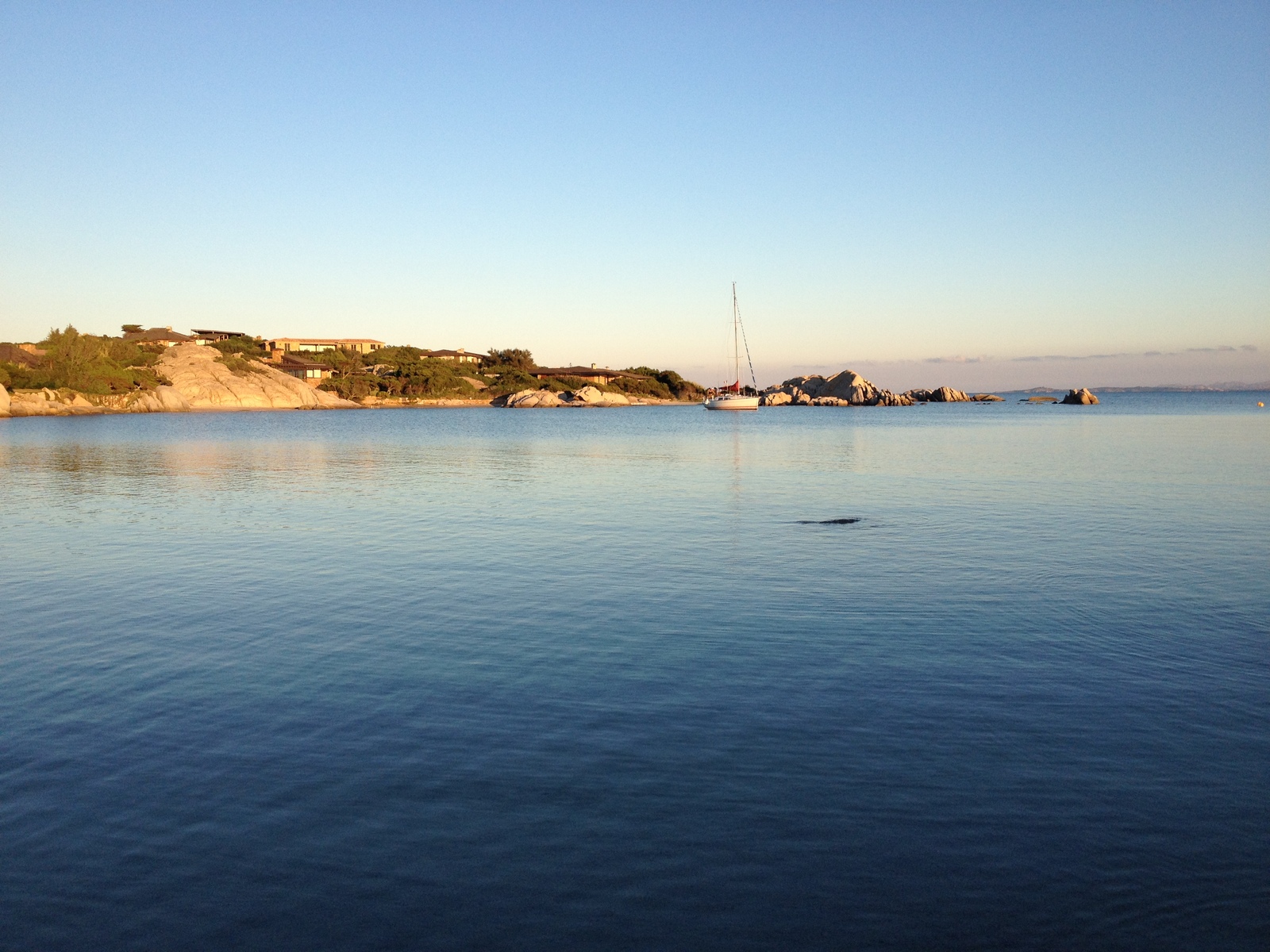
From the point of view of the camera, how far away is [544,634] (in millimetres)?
13258

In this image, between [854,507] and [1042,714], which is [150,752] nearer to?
[1042,714]

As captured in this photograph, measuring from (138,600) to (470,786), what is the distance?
34.8 feet

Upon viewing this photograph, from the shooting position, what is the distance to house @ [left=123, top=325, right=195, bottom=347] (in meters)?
164

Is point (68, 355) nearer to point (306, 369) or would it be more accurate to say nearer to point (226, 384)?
point (226, 384)

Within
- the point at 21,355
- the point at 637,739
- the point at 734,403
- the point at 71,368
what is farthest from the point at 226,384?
the point at 637,739

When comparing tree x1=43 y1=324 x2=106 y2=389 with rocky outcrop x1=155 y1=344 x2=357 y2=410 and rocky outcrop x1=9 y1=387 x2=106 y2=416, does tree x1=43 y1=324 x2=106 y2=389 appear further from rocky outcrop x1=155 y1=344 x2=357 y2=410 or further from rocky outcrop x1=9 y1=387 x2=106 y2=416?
rocky outcrop x1=155 y1=344 x2=357 y2=410

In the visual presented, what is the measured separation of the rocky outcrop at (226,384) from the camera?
151875 millimetres

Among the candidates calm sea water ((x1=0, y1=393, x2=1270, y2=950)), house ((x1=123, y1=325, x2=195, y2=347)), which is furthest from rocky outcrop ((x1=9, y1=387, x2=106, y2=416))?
calm sea water ((x1=0, y1=393, x2=1270, y2=950))

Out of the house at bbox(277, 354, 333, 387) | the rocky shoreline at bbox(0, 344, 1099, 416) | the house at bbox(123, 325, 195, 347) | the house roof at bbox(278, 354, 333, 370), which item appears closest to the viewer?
the rocky shoreline at bbox(0, 344, 1099, 416)

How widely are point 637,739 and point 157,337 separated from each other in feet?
659

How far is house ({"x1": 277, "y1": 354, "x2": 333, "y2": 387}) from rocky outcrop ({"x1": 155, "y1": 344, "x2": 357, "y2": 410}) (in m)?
10.3

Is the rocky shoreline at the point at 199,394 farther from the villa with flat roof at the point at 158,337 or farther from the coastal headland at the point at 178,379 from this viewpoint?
the villa with flat roof at the point at 158,337

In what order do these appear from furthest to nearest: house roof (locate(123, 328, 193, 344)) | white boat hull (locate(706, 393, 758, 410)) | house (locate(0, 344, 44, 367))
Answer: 1. house roof (locate(123, 328, 193, 344))
2. white boat hull (locate(706, 393, 758, 410))
3. house (locate(0, 344, 44, 367))

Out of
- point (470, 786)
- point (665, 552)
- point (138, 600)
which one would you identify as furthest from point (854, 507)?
point (470, 786)
